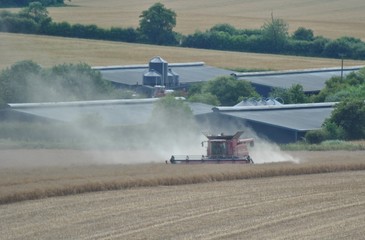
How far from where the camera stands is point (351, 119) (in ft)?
180

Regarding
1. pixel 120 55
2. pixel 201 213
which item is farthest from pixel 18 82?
pixel 201 213

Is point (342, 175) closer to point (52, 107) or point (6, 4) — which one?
point (52, 107)

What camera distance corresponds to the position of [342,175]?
3859 centimetres

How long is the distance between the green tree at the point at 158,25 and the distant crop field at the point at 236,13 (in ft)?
14.2

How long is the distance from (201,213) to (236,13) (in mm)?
96687

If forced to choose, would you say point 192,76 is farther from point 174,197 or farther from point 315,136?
point 174,197

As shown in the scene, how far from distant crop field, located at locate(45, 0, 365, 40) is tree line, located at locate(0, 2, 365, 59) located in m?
4.23

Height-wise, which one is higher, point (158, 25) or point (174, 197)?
point (158, 25)

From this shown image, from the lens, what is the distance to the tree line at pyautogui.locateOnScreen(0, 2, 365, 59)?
102 metres

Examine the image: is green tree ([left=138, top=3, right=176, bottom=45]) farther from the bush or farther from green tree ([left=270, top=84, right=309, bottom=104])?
the bush

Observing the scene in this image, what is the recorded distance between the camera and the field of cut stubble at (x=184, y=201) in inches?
1108

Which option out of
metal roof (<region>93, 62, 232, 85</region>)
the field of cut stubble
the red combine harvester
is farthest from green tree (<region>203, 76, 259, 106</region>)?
the field of cut stubble

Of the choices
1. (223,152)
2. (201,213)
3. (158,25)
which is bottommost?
(223,152)

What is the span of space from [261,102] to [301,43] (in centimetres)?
4181
